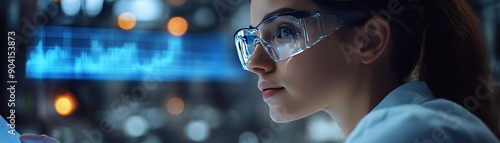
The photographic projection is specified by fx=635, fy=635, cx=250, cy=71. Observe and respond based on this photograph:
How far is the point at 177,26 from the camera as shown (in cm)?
409

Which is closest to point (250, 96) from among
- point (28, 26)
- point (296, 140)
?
point (296, 140)

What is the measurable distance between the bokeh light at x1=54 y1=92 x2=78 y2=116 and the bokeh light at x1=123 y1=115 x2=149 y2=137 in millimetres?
335

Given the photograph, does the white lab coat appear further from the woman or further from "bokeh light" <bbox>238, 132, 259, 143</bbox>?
"bokeh light" <bbox>238, 132, 259, 143</bbox>

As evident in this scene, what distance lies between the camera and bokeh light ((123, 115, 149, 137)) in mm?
3695

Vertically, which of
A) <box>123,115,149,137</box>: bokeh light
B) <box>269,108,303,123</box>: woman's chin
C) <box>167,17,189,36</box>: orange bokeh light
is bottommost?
<box>123,115,149,137</box>: bokeh light

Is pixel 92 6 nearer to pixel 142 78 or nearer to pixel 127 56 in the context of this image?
pixel 127 56

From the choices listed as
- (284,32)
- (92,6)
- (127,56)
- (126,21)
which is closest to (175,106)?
(127,56)

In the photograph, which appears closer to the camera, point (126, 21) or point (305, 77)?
point (305, 77)

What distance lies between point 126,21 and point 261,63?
3404 millimetres

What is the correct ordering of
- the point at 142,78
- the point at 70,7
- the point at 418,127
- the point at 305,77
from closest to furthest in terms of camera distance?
the point at 418,127 → the point at 305,77 → the point at 70,7 → the point at 142,78

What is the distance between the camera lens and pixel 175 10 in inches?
156

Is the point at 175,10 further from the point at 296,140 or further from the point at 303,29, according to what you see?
the point at 303,29

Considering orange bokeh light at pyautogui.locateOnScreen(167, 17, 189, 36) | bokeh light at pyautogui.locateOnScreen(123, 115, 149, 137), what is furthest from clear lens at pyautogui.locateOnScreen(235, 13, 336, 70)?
orange bokeh light at pyautogui.locateOnScreen(167, 17, 189, 36)

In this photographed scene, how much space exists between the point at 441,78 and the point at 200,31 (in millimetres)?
3428
